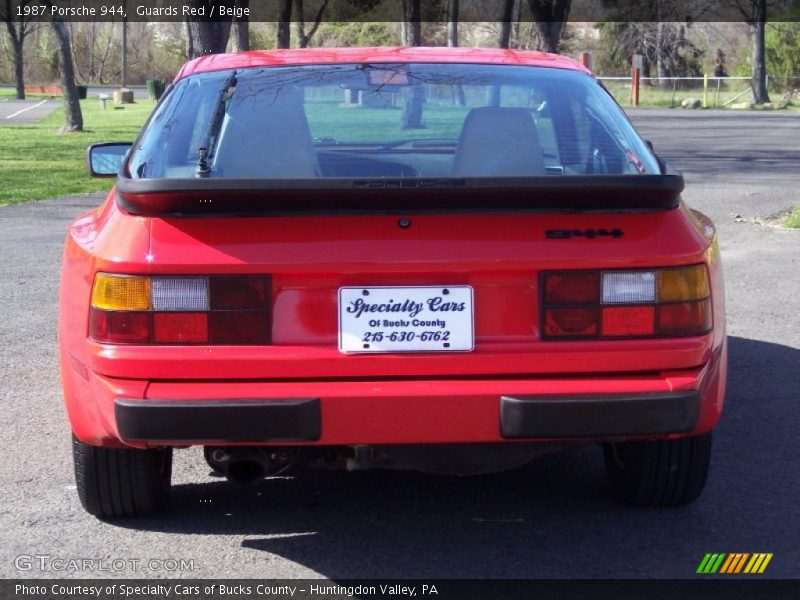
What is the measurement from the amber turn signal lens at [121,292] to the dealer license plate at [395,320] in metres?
0.54

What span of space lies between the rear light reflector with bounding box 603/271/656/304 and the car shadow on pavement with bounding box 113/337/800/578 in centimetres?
82

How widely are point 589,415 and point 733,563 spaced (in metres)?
0.77

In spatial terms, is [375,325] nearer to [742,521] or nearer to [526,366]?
[526,366]

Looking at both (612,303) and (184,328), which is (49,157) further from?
(612,303)

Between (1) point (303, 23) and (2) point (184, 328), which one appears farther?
(1) point (303, 23)

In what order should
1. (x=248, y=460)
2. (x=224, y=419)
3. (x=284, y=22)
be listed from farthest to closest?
(x=284, y=22)
(x=248, y=460)
(x=224, y=419)

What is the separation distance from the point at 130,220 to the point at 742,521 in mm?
2183

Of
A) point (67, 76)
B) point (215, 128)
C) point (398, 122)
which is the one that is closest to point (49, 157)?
point (67, 76)

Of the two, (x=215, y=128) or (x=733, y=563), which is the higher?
(x=215, y=128)

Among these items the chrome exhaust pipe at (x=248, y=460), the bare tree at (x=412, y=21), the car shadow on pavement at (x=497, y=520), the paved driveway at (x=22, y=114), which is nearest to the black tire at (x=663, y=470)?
the car shadow on pavement at (x=497, y=520)

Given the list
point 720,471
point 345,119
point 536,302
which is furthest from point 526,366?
point 345,119

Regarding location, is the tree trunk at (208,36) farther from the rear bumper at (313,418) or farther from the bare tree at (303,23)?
the bare tree at (303,23)

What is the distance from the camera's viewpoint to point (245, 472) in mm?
3488

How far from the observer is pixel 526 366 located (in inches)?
126
